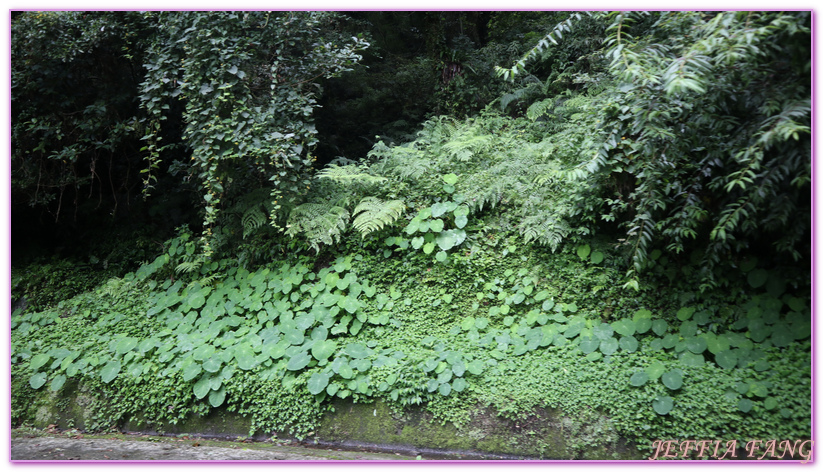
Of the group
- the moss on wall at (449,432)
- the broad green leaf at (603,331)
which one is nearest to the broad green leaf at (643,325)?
the broad green leaf at (603,331)

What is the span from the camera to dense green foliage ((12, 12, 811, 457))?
9.37 feet

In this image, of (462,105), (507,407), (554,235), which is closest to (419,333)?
(507,407)

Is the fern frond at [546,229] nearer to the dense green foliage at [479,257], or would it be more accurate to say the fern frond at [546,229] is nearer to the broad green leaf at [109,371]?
the dense green foliage at [479,257]

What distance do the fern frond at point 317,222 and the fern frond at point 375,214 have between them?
194mm

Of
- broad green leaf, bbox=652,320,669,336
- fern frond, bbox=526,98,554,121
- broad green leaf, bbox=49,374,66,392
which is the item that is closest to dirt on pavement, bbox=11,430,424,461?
broad green leaf, bbox=49,374,66,392

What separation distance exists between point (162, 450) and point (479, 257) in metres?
3.06

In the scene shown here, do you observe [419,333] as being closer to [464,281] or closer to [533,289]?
[464,281]

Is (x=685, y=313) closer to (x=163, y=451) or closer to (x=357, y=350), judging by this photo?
(x=357, y=350)

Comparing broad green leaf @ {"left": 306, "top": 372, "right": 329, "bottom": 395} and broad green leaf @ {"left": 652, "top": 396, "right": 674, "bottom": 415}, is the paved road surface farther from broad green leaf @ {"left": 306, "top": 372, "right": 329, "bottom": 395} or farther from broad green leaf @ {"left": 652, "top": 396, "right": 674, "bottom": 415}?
broad green leaf @ {"left": 652, "top": 396, "right": 674, "bottom": 415}

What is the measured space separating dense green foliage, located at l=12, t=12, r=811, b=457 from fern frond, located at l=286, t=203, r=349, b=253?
0.03 meters

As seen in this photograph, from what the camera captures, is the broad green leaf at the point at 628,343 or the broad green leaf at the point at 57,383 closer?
the broad green leaf at the point at 628,343

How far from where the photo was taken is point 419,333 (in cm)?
396

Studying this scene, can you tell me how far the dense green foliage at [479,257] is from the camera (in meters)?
2.86

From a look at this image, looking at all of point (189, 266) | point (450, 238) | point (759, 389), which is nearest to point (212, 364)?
point (189, 266)
